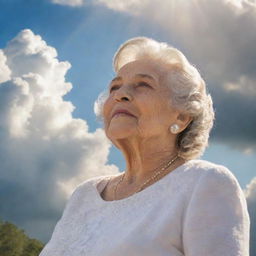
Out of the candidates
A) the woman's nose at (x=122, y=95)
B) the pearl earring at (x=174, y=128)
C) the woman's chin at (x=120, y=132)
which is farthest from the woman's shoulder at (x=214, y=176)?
the woman's nose at (x=122, y=95)

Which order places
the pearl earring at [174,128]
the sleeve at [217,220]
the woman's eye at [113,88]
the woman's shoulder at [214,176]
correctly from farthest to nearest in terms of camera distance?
the woman's eye at [113,88] → the pearl earring at [174,128] → the woman's shoulder at [214,176] → the sleeve at [217,220]

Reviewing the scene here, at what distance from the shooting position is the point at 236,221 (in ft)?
10.6

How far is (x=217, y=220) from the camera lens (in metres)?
3.21

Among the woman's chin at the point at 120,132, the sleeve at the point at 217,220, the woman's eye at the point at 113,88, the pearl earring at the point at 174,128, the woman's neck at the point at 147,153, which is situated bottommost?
the sleeve at the point at 217,220

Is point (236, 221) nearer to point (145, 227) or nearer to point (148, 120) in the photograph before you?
point (145, 227)

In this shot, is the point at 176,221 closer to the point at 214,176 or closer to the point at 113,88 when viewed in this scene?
the point at 214,176

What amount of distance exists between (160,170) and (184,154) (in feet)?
0.68

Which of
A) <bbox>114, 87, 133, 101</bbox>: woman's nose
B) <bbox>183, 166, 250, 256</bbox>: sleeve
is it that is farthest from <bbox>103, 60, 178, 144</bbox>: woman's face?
<bbox>183, 166, 250, 256</bbox>: sleeve

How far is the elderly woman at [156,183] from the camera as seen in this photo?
3248 millimetres

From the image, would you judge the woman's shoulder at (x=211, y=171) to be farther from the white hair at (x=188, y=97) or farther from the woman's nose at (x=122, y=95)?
the woman's nose at (x=122, y=95)

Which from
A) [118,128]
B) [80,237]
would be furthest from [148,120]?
[80,237]

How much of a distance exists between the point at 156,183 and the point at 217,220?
67cm

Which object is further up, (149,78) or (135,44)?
(135,44)

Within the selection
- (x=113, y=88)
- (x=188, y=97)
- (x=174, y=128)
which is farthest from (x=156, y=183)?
(x=113, y=88)
